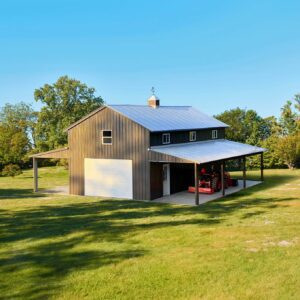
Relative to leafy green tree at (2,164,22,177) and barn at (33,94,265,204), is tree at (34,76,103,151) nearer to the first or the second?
leafy green tree at (2,164,22,177)

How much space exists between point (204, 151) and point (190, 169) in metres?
2.22

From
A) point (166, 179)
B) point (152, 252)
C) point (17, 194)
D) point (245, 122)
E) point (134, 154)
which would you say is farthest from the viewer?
point (245, 122)

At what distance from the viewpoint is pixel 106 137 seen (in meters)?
25.4

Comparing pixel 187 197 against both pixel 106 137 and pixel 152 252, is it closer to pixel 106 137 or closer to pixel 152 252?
pixel 106 137

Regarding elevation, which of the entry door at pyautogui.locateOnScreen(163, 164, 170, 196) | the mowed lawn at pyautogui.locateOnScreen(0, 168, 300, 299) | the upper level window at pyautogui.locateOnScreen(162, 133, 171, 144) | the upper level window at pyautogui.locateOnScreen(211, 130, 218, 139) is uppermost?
the upper level window at pyautogui.locateOnScreen(211, 130, 218, 139)

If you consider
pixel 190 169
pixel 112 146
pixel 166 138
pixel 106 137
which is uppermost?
pixel 106 137

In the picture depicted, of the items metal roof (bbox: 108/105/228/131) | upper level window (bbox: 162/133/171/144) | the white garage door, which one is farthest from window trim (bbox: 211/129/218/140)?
the white garage door

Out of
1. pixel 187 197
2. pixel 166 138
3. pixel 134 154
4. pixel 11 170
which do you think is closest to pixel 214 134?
pixel 166 138

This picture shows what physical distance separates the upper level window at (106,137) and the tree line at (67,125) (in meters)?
18.4

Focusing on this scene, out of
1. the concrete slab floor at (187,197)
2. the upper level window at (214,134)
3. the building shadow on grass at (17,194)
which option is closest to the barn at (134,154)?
the concrete slab floor at (187,197)

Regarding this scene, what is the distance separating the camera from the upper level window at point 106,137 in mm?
25234

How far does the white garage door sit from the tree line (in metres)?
17.0

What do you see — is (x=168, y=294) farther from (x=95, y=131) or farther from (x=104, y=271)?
(x=95, y=131)

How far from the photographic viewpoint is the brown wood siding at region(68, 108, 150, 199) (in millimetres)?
23875
